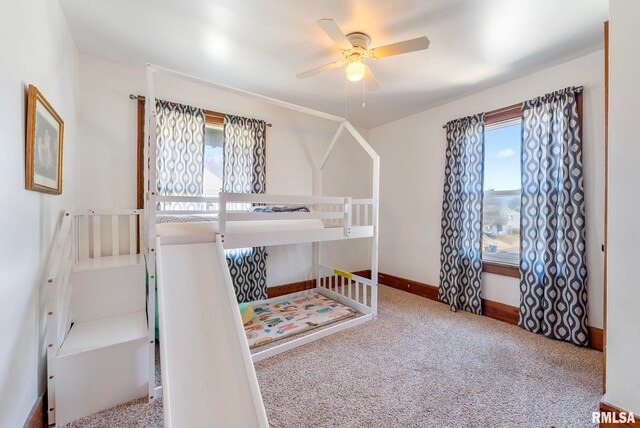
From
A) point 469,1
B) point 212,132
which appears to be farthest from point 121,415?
point 469,1

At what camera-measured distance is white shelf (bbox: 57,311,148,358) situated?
1518mm

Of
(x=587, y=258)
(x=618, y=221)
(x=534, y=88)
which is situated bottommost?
(x=587, y=258)

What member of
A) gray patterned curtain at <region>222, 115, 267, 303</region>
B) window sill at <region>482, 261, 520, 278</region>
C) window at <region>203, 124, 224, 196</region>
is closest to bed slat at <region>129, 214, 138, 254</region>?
window at <region>203, 124, 224, 196</region>

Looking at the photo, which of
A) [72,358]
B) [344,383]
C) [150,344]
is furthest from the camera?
[344,383]

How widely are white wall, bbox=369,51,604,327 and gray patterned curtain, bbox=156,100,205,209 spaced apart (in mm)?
2661

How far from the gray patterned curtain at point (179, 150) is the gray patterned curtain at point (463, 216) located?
2.83m

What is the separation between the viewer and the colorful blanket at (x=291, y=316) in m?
2.42

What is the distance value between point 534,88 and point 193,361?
357 cm

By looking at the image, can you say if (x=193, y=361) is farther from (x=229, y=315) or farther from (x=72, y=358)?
(x=72, y=358)

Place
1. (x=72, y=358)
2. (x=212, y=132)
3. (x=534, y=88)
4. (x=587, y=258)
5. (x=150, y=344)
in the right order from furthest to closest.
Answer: (x=212, y=132), (x=534, y=88), (x=587, y=258), (x=150, y=344), (x=72, y=358)

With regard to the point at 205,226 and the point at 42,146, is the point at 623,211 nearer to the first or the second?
the point at 205,226

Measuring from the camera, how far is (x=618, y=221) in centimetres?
113

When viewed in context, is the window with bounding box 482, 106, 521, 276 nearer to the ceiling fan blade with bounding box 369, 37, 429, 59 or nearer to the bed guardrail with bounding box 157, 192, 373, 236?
the bed guardrail with bounding box 157, 192, 373, 236
